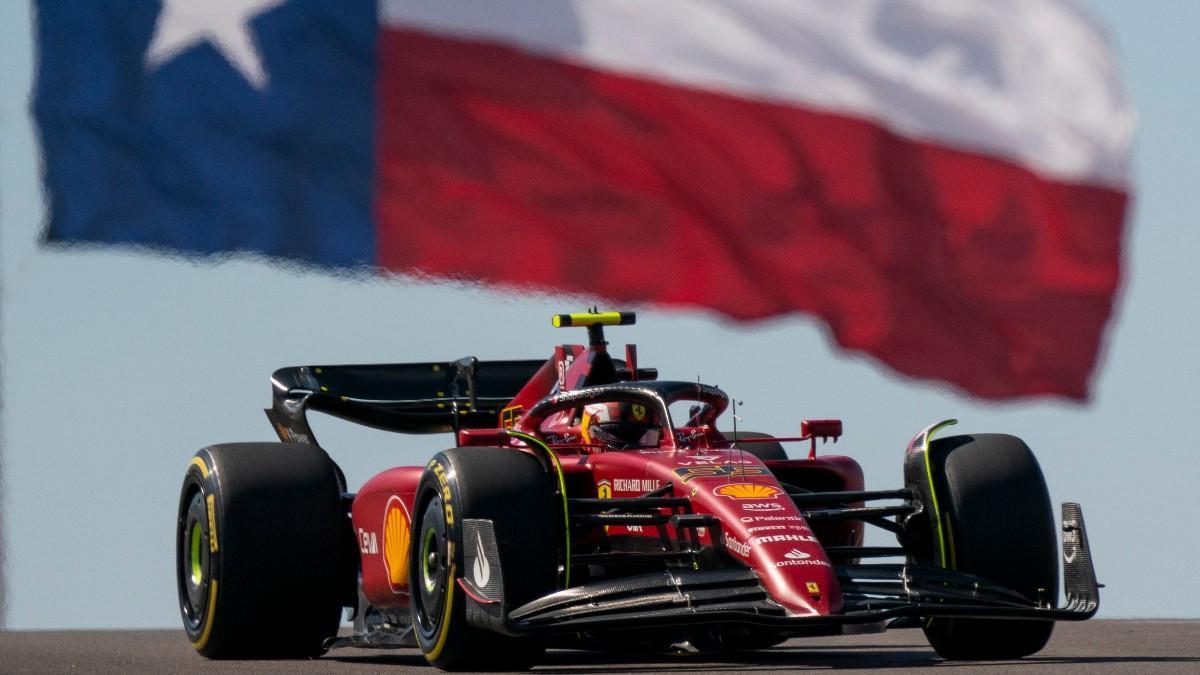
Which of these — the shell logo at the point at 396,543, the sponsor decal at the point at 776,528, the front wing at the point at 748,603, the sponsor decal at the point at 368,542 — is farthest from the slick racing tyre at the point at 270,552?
the sponsor decal at the point at 776,528

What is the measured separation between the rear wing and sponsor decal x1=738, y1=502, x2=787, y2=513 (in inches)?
153

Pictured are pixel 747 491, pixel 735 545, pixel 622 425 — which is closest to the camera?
pixel 735 545

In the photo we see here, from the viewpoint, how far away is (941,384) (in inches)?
838

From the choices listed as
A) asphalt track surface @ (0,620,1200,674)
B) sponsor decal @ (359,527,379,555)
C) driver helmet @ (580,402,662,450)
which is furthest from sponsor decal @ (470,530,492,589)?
sponsor decal @ (359,527,379,555)

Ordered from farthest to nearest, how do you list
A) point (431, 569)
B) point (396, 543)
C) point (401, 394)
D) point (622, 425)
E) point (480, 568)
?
point (401, 394)
point (622, 425)
point (396, 543)
point (431, 569)
point (480, 568)

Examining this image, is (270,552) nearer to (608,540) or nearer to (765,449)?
(608,540)

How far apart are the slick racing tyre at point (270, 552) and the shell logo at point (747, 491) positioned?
2803mm

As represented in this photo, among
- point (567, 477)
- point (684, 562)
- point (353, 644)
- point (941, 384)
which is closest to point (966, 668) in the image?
point (684, 562)

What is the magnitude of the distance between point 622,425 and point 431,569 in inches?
66.3

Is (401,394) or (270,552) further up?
(401,394)

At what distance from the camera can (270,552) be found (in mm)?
14453

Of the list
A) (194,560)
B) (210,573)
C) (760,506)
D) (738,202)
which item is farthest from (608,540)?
(738,202)

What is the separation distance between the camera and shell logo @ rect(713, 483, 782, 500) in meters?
12.8

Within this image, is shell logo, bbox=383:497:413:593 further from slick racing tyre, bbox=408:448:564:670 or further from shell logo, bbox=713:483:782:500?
shell logo, bbox=713:483:782:500
